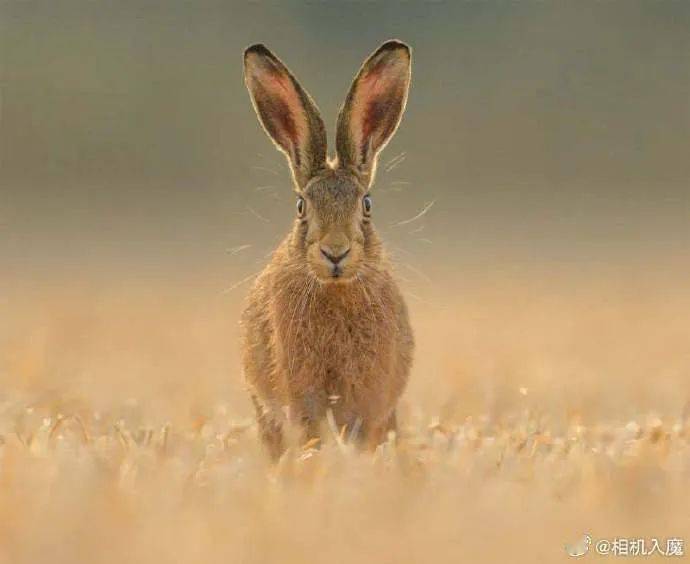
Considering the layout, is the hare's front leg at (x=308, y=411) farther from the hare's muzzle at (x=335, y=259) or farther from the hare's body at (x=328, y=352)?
the hare's muzzle at (x=335, y=259)

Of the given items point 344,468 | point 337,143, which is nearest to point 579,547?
point 344,468

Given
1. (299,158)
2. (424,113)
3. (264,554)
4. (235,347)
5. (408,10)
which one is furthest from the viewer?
(408,10)

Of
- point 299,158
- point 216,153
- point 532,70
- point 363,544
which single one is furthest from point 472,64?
point 363,544

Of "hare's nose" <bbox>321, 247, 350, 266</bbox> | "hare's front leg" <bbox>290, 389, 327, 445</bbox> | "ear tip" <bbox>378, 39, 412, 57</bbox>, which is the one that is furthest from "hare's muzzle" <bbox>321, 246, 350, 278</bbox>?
"ear tip" <bbox>378, 39, 412, 57</bbox>

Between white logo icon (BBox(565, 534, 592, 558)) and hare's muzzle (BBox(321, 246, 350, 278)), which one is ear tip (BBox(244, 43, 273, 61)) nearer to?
hare's muzzle (BBox(321, 246, 350, 278))

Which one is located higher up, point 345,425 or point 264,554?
point 345,425

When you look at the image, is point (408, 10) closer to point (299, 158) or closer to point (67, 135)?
point (67, 135)

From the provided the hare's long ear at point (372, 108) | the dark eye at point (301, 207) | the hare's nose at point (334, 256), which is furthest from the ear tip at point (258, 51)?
the hare's nose at point (334, 256)
